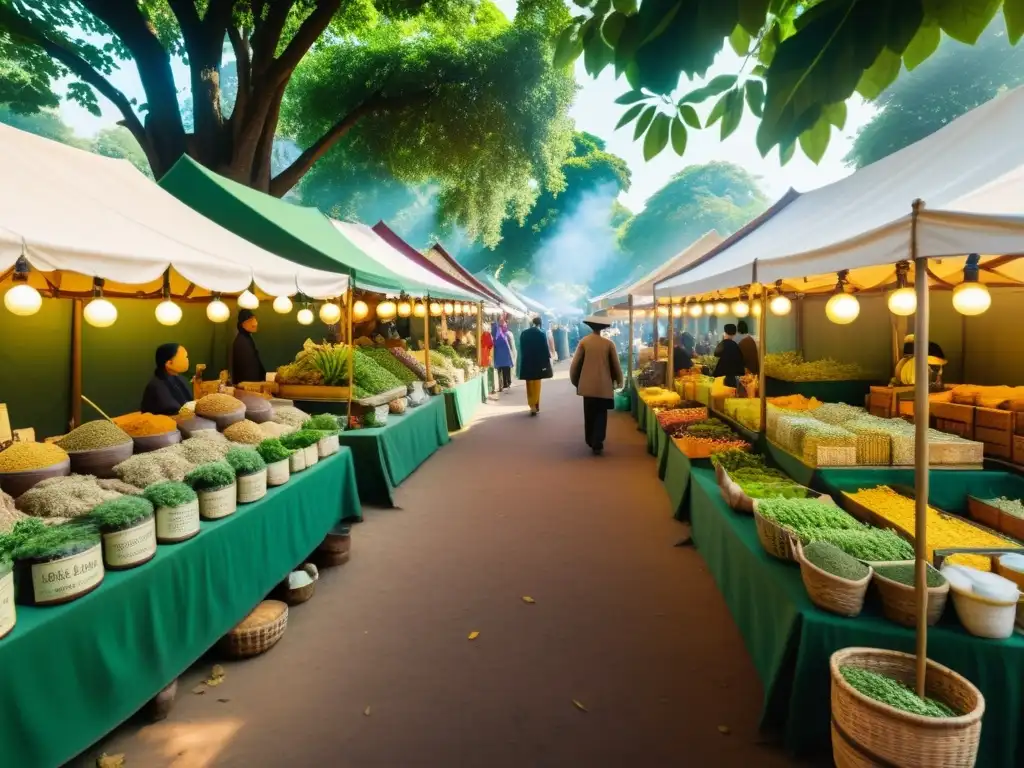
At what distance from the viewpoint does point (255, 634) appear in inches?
156

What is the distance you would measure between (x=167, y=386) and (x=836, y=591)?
20.4 ft

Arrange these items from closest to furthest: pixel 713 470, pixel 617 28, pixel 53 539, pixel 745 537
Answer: pixel 617 28 → pixel 53 539 → pixel 745 537 → pixel 713 470

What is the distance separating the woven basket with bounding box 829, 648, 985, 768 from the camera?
7.44ft

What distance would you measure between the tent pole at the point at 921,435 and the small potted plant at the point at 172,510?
3733mm

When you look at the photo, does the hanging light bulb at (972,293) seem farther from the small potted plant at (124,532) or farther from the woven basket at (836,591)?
the small potted plant at (124,532)

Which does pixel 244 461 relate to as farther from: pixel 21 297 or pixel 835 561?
pixel 835 561

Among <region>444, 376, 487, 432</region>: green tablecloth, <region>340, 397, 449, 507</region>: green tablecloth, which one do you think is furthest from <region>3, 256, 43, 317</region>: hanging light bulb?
<region>444, 376, 487, 432</region>: green tablecloth

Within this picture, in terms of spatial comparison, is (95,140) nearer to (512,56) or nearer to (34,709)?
(512,56)

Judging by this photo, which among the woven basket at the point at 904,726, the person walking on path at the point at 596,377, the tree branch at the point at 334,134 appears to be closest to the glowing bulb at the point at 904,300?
the woven basket at the point at 904,726

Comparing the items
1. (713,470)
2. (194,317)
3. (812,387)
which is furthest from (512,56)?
(713,470)

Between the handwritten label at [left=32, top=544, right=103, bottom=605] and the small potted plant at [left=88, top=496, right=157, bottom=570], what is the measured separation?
0.19 metres

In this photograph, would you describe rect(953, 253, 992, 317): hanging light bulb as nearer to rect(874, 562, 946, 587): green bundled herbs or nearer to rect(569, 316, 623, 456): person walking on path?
rect(874, 562, 946, 587): green bundled herbs

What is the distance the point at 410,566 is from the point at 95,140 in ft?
255

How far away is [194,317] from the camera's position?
42.6ft
